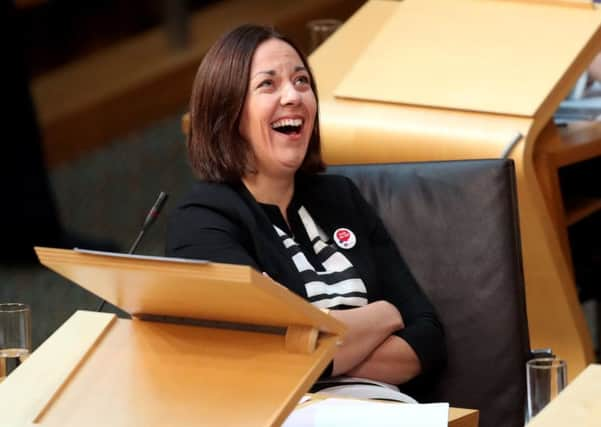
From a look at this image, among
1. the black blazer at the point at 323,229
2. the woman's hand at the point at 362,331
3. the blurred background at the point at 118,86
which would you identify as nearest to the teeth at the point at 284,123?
the black blazer at the point at 323,229

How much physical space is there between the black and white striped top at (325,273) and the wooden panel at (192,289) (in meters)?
0.58

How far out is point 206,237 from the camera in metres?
2.93

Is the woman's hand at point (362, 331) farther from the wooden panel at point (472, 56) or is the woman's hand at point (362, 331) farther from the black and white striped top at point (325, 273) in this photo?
the wooden panel at point (472, 56)

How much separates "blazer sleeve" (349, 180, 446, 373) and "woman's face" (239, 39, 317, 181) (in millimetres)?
229

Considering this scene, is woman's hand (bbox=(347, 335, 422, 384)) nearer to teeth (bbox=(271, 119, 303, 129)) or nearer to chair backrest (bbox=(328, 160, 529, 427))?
chair backrest (bbox=(328, 160, 529, 427))

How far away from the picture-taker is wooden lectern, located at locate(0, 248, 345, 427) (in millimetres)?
2203

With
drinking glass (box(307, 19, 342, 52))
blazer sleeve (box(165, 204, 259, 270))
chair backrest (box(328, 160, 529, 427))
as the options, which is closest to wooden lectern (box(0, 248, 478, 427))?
blazer sleeve (box(165, 204, 259, 270))

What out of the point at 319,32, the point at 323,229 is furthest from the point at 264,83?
the point at 319,32

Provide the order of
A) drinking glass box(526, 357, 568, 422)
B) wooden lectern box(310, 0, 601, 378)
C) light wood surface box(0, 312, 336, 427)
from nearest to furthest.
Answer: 1. light wood surface box(0, 312, 336, 427)
2. drinking glass box(526, 357, 568, 422)
3. wooden lectern box(310, 0, 601, 378)

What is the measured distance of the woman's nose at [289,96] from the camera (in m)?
3.05

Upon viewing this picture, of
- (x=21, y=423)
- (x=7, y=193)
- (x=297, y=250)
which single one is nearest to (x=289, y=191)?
Result: (x=297, y=250)

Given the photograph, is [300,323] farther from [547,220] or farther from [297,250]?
[547,220]

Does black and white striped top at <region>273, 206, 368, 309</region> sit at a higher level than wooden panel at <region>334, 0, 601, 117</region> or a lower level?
lower

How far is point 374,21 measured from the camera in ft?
14.3
